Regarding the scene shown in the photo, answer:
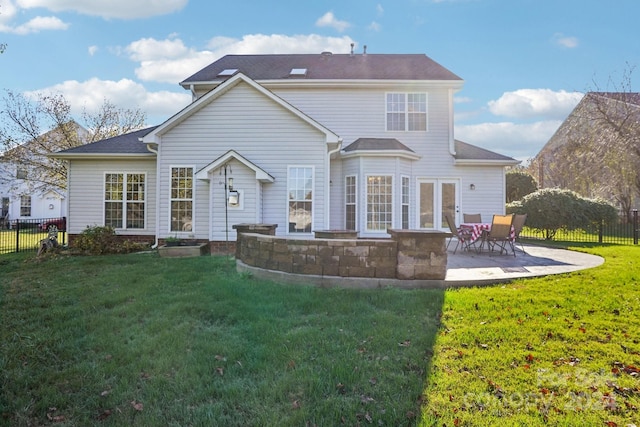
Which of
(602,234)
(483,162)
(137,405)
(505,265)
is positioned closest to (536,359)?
(137,405)

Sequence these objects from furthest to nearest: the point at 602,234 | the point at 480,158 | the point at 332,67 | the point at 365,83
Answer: the point at 332,67 < the point at 602,234 < the point at 480,158 < the point at 365,83

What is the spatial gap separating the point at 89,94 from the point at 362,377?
92.0 feet

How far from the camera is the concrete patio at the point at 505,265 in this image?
6680mm

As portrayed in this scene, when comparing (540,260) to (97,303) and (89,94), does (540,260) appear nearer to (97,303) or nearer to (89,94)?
(97,303)

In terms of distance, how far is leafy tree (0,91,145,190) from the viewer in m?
21.5

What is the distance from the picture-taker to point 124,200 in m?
12.6

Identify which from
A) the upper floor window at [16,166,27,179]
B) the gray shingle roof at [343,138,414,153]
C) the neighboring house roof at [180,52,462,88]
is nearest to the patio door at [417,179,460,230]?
the gray shingle roof at [343,138,414,153]

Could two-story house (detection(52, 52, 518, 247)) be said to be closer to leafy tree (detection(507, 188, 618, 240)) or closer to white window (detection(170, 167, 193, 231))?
white window (detection(170, 167, 193, 231))

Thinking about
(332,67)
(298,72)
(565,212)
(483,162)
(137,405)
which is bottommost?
(137,405)

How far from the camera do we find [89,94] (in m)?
24.3

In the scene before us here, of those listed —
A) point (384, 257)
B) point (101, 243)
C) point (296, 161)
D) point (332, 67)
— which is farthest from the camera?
point (332, 67)

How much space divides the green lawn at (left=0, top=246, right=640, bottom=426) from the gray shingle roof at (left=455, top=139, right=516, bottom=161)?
850 cm

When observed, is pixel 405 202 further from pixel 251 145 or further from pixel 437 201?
pixel 251 145

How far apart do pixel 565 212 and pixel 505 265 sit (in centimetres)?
886
